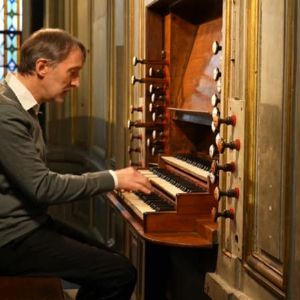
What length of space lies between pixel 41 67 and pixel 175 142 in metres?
1.47

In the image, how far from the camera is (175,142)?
163 inches

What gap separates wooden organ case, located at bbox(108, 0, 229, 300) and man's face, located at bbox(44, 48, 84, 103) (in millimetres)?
638

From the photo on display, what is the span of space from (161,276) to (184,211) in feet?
3.29

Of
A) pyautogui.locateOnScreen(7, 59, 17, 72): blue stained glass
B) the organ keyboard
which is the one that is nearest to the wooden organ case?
the organ keyboard

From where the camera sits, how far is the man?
8.48 ft

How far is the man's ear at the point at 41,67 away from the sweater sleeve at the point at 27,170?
0.81 feet

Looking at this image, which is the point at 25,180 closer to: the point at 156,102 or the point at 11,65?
the point at 156,102

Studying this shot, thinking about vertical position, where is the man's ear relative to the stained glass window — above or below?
below

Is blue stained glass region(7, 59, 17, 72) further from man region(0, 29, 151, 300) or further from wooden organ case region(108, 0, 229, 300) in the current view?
man region(0, 29, 151, 300)

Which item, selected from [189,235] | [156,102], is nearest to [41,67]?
[189,235]

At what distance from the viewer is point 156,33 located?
4.28 m

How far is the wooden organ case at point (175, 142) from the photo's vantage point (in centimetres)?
308

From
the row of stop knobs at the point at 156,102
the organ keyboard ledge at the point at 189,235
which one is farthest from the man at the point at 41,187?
the row of stop knobs at the point at 156,102

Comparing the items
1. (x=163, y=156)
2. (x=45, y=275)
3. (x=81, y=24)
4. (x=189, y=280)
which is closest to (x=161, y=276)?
(x=189, y=280)
